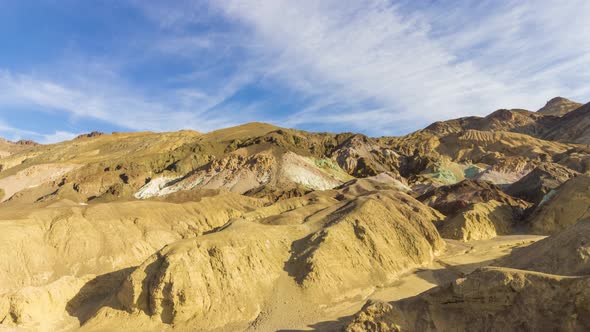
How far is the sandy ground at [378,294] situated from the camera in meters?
17.4

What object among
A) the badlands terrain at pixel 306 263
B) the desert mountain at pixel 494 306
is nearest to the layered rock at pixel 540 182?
the badlands terrain at pixel 306 263

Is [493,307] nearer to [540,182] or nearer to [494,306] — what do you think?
[494,306]

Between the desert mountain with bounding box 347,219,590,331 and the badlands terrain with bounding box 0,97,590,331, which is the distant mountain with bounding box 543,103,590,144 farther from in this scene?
the desert mountain with bounding box 347,219,590,331

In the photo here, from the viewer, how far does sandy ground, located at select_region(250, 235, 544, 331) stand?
17359 mm

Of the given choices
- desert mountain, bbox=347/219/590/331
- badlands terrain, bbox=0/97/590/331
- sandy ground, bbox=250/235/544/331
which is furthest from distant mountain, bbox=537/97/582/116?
desert mountain, bbox=347/219/590/331

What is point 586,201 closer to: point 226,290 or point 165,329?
point 226,290

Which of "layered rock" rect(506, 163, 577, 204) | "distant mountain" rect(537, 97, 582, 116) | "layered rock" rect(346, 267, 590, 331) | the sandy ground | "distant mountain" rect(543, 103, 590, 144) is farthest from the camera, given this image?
"distant mountain" rect(537, 97, 582, 116)

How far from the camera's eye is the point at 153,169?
293ft

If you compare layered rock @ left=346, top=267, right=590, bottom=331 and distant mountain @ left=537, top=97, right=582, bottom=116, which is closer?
layered rock @ left=346, top=267, right=590, bottom=331

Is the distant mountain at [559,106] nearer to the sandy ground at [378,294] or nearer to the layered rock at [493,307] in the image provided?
the sandy ground at [378,294]

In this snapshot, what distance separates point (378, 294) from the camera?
2056cm

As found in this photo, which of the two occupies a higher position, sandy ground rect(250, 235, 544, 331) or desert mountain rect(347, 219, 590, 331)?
desert mountain rect(347, 219, 590, 331)

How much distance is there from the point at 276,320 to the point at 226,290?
9.98 ft

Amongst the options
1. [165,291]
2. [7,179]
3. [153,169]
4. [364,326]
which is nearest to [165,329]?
[165,291]
